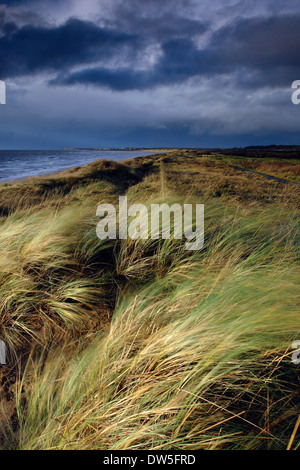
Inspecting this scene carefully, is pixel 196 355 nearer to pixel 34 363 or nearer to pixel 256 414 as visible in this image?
pixel 256 414

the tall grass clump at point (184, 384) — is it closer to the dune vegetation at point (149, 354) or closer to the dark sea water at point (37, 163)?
the dune vegetation at point (149, 354)

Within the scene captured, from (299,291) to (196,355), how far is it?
0.96 metres

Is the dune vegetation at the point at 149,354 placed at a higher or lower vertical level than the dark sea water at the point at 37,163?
lower

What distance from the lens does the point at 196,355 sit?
47.9 inches

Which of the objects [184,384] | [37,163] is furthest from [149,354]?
[37,163]
